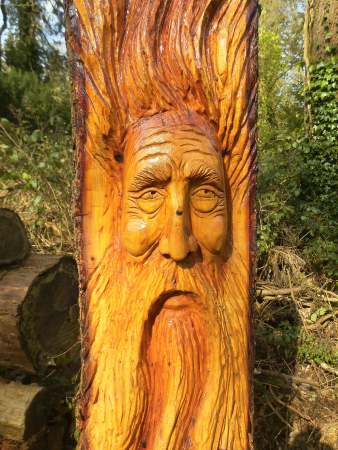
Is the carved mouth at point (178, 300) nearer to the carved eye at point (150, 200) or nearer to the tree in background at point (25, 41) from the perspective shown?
the carved eye at point (150, 200)

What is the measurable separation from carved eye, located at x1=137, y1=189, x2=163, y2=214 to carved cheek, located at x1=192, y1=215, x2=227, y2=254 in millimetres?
137

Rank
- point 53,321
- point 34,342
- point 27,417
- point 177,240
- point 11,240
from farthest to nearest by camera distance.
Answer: point 11,240
point 53,321
point 34,342
point 27,417
point 177,240

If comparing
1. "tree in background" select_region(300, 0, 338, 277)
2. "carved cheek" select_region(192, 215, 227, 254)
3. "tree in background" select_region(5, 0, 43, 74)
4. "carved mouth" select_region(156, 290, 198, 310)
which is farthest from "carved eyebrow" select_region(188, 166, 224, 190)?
"tree in background" select_region(5, 0, 43, 74)

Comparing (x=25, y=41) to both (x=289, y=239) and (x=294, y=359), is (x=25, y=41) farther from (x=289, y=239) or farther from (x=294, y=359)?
(x=294, y=359)

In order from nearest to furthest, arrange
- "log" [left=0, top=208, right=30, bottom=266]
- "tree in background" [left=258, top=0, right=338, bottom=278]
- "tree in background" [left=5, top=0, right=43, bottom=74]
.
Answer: "log" [left=0, top=208, right=30, bottom=266] → "tree in background" [left=258, top=0, right=338, bottom=278] → "tree in background" [left=5, top=0, right=43, bottom=74]

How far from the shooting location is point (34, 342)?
87.4 inches

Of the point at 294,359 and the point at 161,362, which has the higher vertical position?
the point at 161,362

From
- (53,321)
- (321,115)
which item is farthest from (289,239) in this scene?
(53,321)

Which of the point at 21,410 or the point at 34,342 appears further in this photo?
the point at 34,342

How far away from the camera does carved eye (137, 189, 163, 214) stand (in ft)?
4.36

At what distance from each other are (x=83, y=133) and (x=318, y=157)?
390cm

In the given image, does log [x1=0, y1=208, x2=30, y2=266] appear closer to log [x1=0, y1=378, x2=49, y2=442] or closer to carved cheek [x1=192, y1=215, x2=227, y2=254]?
log [x1=0, y1=378, x2=49, y2=442]

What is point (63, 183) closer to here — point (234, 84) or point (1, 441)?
point (1, 441)

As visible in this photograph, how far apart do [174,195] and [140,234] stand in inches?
7.1
